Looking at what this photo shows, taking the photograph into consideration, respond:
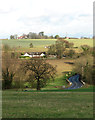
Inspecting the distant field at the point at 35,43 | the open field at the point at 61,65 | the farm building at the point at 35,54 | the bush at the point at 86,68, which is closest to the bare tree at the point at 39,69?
the bush at the point at 86,68

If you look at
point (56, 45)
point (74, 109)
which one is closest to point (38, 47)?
point (56, 45)

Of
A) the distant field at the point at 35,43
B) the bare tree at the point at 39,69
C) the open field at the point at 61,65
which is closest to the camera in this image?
the bare tree at the point at 39,69

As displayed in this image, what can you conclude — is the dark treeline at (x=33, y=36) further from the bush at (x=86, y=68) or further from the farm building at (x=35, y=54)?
the bush at (x=86, y=68)

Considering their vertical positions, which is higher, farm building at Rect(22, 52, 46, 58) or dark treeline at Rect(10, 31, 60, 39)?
dark treeline at Rect(10, 31, 60, 39)

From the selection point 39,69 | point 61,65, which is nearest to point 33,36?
point 61,65

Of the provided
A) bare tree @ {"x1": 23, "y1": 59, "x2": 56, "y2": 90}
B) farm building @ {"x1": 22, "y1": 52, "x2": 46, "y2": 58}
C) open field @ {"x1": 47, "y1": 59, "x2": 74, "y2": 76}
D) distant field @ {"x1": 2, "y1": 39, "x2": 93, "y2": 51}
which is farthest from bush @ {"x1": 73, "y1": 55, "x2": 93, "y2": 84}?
distant field @ {"x1": 2, "y1": 39, "x2": 93, "y2": 51}

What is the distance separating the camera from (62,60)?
81375 millimetres

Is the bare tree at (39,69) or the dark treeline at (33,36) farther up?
the dark treeline at (33,36)

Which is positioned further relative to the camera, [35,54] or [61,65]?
[35,54]

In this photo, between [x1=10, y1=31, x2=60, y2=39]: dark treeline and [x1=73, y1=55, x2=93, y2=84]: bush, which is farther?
[x1=10, y1=31, x2=60, y2=39]: dark treeline

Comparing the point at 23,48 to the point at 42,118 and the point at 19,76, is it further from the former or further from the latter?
the point at 42,118

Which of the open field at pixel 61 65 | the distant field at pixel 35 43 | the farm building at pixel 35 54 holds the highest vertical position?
the distant field at pixel 35 43

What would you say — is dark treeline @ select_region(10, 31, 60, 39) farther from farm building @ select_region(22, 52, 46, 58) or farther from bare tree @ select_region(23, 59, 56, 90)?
bare tree @ select_region(23, 59, 56, 90)

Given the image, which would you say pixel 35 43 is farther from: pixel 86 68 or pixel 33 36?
pixel 86 68
